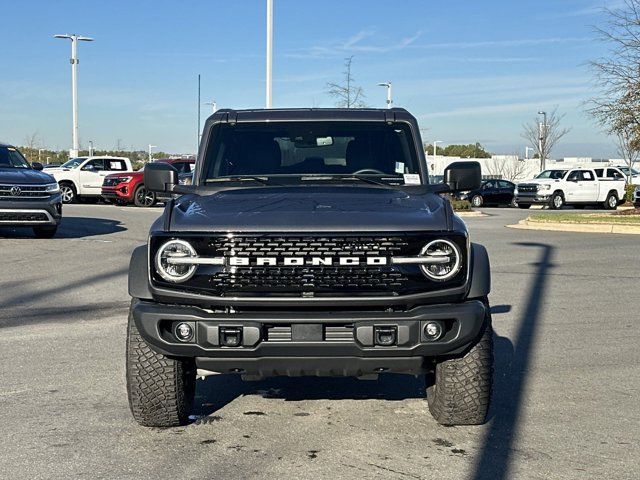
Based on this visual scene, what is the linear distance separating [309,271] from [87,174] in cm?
2804

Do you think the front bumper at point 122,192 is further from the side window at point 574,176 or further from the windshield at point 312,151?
the windshield at point 312,151

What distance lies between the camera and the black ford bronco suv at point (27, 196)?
51.6 feet

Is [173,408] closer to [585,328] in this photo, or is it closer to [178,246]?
[178,246]

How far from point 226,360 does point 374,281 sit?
87 centimetres

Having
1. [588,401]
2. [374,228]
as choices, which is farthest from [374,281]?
[588,401]

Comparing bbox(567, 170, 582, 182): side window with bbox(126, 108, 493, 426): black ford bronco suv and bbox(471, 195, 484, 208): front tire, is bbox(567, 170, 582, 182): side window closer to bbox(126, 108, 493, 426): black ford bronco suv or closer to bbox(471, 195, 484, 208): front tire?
bbox(471, 195, 484, 208): front tire

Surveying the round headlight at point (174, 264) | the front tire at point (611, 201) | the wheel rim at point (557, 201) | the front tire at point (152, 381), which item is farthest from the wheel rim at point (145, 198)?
the round headlight at point (174, 264)

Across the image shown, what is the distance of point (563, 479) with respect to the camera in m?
4.30

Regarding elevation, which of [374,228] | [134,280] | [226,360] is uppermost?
[374,228]

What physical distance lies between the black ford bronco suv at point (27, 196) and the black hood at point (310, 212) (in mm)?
11309

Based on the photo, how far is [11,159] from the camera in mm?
16891

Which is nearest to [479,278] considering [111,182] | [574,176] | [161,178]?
[161,178]

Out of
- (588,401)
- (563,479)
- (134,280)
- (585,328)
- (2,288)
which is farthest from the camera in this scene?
(2,288)

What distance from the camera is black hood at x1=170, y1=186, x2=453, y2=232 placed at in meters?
4.52
